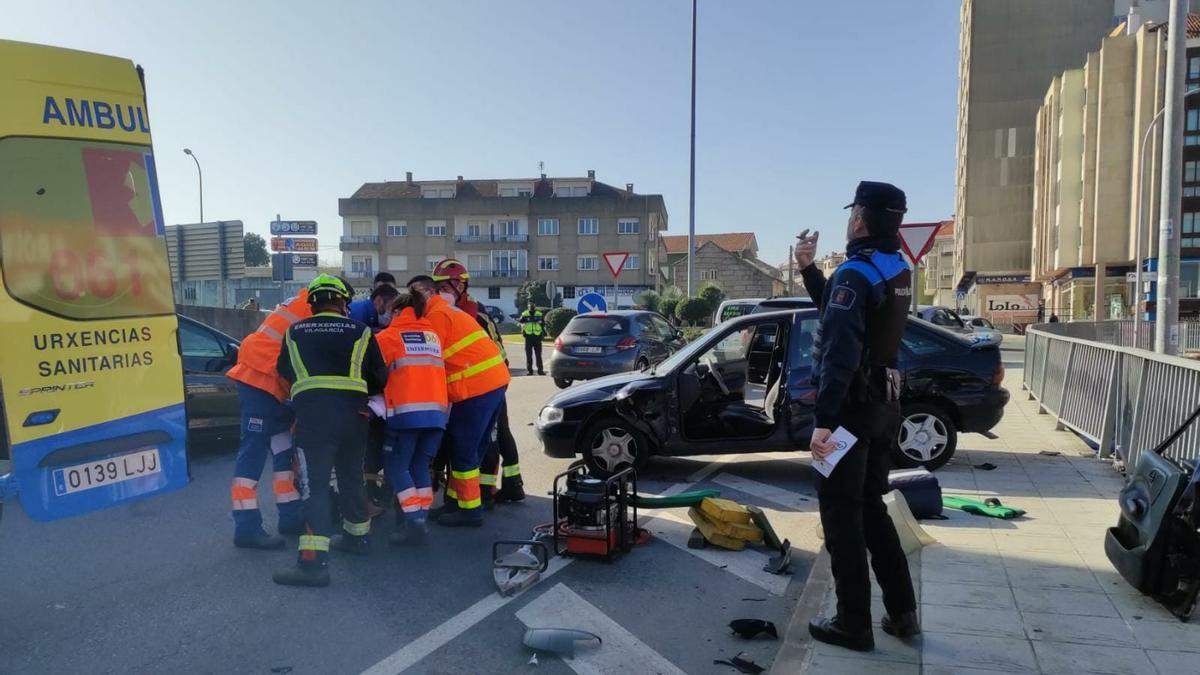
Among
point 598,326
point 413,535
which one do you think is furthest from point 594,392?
point 598,326

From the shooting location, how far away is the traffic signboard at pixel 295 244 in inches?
773

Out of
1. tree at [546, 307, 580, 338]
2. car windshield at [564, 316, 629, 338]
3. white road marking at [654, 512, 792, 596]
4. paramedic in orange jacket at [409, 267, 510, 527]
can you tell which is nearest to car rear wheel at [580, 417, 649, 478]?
white road marking at [654, 512, 792, 596]

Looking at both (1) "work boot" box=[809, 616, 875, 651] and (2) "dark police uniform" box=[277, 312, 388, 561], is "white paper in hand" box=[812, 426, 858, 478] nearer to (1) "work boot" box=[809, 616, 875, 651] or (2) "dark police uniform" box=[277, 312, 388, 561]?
(1) "work boot" box=[809, 616, 875, 651]

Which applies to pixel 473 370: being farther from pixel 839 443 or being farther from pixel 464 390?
pixel 839 443

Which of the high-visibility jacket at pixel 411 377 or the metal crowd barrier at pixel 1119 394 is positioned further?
the metal crowd barrier at pixel 1119 394

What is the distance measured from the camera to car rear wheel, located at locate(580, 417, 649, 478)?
7.33 meters

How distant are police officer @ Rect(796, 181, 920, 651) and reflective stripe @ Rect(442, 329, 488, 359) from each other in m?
3.00

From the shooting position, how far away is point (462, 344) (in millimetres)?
A: 5996

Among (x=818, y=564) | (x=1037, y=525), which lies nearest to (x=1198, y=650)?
(x=818, y=564)

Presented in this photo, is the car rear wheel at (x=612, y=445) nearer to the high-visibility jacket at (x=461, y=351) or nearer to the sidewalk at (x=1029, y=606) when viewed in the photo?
the high-visibility jacket at (x=461, y=351)

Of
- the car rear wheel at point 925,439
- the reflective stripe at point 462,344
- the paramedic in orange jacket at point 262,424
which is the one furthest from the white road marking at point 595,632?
the car rear wheel at point 925,439

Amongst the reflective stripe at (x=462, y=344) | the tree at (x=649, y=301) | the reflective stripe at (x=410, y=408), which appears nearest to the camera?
the reflective stripe at (x=410, y=408)

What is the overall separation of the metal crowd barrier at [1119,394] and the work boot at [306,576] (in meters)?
5.18

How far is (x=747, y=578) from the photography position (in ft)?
16.4
